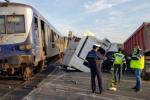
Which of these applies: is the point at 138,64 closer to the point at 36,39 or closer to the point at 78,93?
the point at 78,93

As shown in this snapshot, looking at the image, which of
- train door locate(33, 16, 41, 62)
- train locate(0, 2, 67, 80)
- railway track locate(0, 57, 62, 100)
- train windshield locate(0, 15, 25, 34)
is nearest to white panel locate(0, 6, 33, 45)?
train locate(0, 2, 67, 80)

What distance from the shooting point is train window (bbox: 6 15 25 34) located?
1678 cm

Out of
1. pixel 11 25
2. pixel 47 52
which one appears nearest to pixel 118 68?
pixel 11 25

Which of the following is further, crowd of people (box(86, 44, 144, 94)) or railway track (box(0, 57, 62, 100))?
crowd of people (box(86, 44, 144, 94))

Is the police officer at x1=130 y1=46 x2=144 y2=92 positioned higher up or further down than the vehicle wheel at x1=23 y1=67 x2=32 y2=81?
higher up

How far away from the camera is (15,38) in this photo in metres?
16.6

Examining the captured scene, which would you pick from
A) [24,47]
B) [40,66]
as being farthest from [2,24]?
[40,66]

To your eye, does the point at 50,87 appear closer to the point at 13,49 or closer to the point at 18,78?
the point at 13,49

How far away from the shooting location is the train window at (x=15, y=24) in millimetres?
16781

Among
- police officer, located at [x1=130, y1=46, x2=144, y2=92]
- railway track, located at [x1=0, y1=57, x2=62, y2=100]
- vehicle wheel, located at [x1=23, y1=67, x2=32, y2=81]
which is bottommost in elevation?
railway track, located at [x1=0, y1=57, x2=62, y2=100]

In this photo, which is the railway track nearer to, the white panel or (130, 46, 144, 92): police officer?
the white panel

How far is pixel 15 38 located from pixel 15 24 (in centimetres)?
70

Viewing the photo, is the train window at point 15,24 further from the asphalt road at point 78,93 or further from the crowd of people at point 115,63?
the crowd of people at point 115,63

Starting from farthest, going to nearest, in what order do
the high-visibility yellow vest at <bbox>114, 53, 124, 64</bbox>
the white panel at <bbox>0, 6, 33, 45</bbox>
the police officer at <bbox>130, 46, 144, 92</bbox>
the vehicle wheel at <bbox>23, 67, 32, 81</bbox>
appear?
1. the vehicle wheel at <bbox>23, 67, 32, 81</bbox>
2. the white panel at <bbox>0, 6, 33, 45</bbox>
3. the high-visibility yellow vest at <bbox>114, 53, 124, 64</bbox>
4. the police officer at <bbox>130, 46, 144, 92</bbox>
